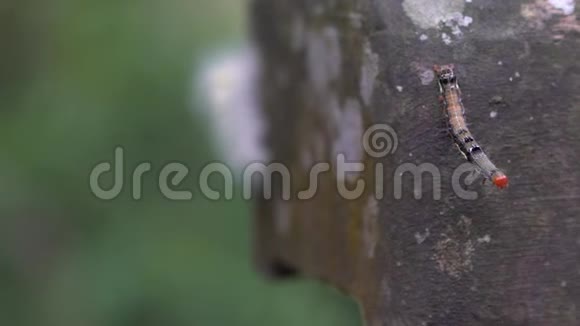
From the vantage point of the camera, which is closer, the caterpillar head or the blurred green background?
the caterpillar head

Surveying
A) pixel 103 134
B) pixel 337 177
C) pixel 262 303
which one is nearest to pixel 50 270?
pixel 103 134

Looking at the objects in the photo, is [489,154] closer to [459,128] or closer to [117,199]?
[459,128]

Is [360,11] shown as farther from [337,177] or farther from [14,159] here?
[14,159]

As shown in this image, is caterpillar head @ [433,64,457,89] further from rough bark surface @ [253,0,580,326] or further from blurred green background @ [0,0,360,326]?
blurred green background @ [0,0,360,326]

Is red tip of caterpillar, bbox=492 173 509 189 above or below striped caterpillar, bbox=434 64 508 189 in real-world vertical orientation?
below

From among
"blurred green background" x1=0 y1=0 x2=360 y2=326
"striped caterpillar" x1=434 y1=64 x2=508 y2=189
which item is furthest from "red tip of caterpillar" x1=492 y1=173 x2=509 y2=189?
"blurred green background" x1=0 y1=0 x2=360 y2=326
